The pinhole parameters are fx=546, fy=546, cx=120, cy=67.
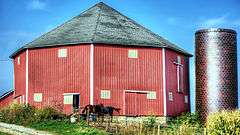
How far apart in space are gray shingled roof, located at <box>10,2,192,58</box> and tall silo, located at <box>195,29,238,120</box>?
18.8ft

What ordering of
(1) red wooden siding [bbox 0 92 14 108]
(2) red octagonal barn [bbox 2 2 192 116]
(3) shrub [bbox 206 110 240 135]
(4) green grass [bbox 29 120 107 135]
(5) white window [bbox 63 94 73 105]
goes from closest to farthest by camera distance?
(3) shrub [bbox 206 110 240 135] → (4) green grass [bbox 29 120 107 135] → (2) red octagonal barn [bbox 2 2 192 116] → (5) white window [bbox 63 94 73 105] → (1) red wooden siding [bbox 0 92 14 108]

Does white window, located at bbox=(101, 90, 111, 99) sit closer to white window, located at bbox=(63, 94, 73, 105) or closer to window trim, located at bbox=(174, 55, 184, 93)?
white window, located at bbox=(63, 94, 73, 105)

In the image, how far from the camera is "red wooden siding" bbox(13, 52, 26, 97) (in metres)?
44.7

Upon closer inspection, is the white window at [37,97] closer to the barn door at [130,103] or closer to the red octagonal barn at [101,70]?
the red octagonal barn at [101,70]

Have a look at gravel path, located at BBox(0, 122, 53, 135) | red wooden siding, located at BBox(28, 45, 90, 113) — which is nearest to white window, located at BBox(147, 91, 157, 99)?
red wooden siding, located at BBox(28, 45, 90, 113)

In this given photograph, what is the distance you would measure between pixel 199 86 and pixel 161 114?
4935mm

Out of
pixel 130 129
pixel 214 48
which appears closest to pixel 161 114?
pixel 214 48

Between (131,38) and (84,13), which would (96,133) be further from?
(84,13)

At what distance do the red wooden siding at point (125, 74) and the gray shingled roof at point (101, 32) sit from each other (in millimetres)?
775

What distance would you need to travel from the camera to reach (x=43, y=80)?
42781mm

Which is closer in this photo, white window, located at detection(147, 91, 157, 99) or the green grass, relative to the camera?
the green grass

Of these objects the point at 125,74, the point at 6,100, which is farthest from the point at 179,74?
the point at 6,100

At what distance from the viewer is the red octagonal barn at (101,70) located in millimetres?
41406

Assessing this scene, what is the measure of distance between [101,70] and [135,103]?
12.1 ft
